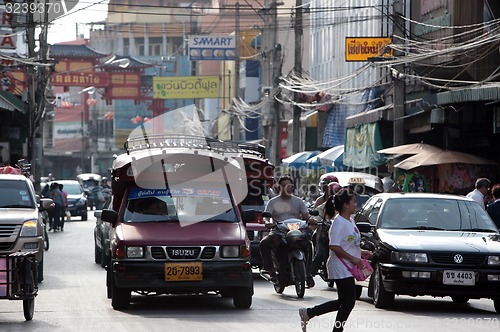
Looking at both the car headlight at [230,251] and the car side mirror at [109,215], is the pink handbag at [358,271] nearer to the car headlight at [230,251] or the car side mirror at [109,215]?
the car headlight at [230,251]

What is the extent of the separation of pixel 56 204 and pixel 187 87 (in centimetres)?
3951

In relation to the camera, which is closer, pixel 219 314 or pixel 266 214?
pixel 219 314

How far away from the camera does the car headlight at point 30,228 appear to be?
17469mm

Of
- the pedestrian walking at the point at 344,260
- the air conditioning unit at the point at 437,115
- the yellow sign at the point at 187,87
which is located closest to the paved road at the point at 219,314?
the pedestrian walking at the point at 344,260

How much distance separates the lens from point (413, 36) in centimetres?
3650

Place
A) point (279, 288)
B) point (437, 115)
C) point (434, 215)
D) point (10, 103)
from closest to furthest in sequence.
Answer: point (434, 215), point (279, 288), point (437, 115), point (10, 103)

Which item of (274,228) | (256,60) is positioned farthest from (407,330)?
(256,60)

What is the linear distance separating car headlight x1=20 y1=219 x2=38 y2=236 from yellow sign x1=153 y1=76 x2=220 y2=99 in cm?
6062

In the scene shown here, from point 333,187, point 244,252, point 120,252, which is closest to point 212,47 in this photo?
point 333,187

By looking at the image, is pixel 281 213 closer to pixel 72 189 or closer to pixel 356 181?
pixel 356 181

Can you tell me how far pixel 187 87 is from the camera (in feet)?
261

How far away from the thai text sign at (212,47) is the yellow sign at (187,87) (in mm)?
9166

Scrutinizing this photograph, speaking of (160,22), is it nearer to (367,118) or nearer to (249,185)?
(367,118)

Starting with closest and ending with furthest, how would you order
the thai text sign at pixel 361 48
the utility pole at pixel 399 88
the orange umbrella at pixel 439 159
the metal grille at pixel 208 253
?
1. the metal grille at pixel 208 253
2. the orange umbrella at pixel 439 159
3. the utility pole at pixel 399 88
4. the thai text sign at pixel 361 48
